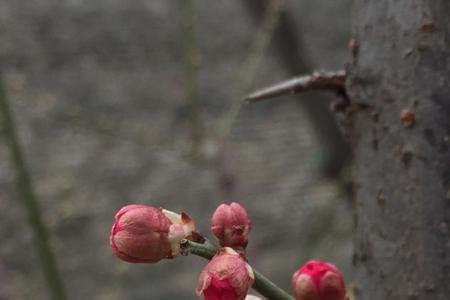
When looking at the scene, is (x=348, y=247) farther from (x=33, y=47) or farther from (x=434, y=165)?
(x=434, y=165)

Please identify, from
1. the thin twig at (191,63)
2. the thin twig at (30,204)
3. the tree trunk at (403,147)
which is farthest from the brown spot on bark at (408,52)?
the thin twig at (191,63)

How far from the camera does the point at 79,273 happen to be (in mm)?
4141

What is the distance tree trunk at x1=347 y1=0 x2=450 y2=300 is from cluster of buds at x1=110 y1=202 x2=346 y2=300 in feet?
0.18

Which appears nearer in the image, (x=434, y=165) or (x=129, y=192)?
(x=434, y=165)

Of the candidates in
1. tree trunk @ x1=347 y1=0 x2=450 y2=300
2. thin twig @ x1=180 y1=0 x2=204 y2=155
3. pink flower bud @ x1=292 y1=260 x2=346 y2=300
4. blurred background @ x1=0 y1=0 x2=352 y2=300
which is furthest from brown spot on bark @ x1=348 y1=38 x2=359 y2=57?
blurred background @ x1=0 y1=0 x2=352 y2=300

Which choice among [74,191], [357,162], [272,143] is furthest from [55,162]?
[357,162]

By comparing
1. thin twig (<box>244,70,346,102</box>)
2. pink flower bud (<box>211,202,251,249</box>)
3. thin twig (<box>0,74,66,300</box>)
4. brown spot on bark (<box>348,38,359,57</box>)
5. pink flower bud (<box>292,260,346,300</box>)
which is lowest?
pink flower bud (<box>292,260,346,300</box>)

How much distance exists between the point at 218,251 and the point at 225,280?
0.04 m

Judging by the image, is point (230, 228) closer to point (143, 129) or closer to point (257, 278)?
point (257, 278)

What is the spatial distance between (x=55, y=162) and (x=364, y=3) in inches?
134

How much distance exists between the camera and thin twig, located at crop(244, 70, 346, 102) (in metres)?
0.63

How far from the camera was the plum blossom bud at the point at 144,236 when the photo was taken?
→ 47 cm

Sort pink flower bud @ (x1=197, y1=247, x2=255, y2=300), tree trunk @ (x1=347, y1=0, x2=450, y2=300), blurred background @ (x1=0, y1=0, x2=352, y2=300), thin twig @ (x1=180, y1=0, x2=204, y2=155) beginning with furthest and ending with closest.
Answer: blurred background @ (x1=0, y1=0, x2=352, y2=300), thin twig @ (x1=180, y1=0, x2=204, y2=155), tree trunk @ (x1=347, y1=0, x2=450, y2=300), pink flower bud @ (x1=197, y1=247, x2=255, y2=300)

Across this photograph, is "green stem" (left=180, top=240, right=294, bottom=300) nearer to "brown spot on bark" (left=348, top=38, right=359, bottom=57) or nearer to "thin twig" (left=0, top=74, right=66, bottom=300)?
"brown spot on bark" (left=348, top=38, right=359, bottom=57)
